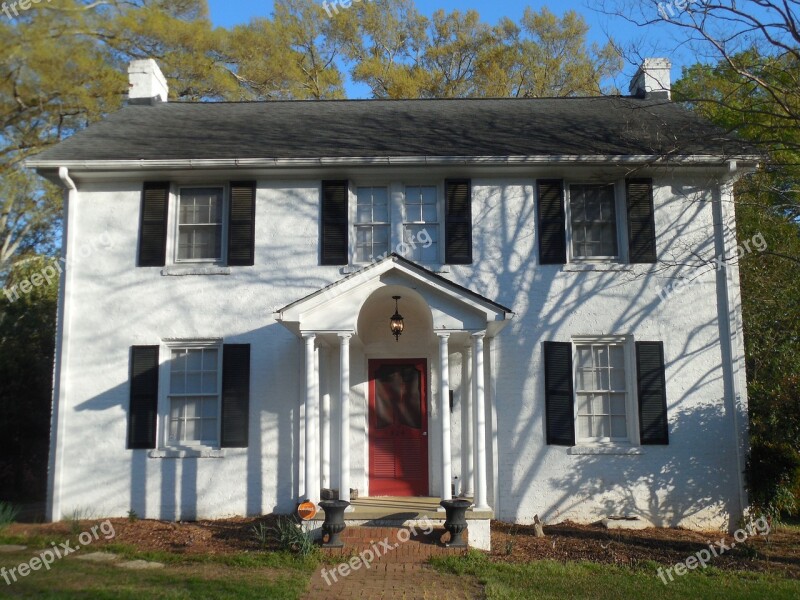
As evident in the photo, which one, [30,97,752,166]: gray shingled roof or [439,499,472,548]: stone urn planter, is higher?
[30,97,752,166]: gray shingled roof

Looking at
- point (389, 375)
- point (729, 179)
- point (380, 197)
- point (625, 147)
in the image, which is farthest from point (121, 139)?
point (729, 179)

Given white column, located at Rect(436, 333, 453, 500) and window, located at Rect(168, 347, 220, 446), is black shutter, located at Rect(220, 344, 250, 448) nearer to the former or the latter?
window, located at Rect(168, 347, 220, 446)

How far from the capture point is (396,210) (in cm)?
1125

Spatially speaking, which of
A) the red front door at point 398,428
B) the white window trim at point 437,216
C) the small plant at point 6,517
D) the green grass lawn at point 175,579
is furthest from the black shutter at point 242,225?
the small plant at point 6,517

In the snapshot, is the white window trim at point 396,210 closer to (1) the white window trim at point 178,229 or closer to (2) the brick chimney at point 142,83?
(1) the white window trim at point 178,229

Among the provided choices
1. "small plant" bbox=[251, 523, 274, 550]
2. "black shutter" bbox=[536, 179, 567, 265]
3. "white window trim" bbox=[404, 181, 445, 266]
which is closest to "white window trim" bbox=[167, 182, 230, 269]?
"white window trim" bbox=[404, 181, 445, 266]

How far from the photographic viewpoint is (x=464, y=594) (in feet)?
23.5

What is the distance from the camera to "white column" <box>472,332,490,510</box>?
30.3 ft

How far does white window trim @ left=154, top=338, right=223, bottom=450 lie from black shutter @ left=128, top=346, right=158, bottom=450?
0.33ft

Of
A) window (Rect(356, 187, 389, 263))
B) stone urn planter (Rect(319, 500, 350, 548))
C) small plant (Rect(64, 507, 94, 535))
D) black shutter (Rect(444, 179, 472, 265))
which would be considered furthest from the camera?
window (Rect(356, 187, 389, 263))

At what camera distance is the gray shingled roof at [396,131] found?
36.3 feet

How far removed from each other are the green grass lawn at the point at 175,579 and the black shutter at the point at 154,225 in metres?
4.52

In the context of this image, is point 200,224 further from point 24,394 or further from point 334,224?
point 24,394

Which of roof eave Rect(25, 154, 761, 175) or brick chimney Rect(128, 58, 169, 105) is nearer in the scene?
roof eave Rect(25, 154, 761, 175)
